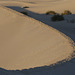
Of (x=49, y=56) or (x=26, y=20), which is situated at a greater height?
(x=49, y=56)

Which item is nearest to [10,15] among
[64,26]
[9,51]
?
[64,26]

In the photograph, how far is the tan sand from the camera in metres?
10.9

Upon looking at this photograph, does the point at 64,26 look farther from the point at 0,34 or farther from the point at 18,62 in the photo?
the point at 18,62

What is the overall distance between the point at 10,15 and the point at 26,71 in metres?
14.7

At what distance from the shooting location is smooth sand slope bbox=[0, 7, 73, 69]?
10.9m

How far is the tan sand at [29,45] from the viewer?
35.6 feet

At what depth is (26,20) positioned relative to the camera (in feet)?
63.4

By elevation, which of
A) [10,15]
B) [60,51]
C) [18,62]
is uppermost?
[60,51]

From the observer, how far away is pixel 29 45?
14102mm

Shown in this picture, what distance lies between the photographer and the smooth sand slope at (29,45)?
10867 millimetres

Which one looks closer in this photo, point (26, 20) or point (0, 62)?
point (0, 62)

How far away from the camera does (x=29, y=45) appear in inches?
555

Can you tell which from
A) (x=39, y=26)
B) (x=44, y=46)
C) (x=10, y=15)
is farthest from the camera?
(x=10, y=15)

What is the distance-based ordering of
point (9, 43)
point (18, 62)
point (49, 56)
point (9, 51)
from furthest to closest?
point (9, 43) < point (9, 51) < point (18, 62) < point (49, 56)
